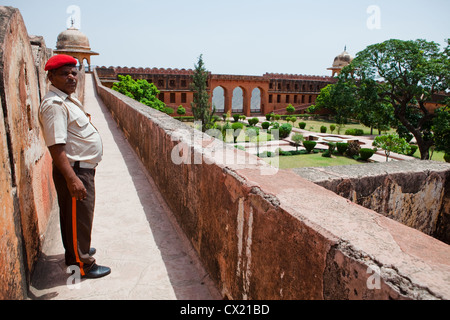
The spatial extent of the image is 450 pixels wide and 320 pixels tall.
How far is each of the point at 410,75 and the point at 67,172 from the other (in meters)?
18.1

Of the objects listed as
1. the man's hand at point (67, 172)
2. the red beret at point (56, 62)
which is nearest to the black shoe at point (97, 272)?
the man's hand at point (67, 172)

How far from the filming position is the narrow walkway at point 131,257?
193 cm

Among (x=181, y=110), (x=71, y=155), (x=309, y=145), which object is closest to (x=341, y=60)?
(x=181, y=110)

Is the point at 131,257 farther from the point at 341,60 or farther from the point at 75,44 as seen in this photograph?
the point at 341,60

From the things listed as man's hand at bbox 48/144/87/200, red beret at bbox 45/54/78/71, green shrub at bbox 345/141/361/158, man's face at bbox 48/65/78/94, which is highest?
red beret at bbox 45/54/78/71

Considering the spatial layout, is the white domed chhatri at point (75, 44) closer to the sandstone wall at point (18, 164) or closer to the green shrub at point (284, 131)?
the green shrub at point (284, 131)

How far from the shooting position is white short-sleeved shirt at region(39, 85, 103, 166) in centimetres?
174

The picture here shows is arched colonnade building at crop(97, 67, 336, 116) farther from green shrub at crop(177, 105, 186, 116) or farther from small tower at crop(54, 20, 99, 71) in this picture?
small tower at crop(54, 20, 99, 71)

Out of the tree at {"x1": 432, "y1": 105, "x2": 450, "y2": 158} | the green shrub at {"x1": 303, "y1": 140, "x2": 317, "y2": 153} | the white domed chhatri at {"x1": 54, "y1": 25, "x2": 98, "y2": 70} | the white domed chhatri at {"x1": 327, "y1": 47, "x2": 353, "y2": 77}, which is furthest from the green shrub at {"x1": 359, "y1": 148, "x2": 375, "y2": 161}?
the white domed chhatri at {"x1": 327, "y1": 47, "x2": 353, "y2": 77}

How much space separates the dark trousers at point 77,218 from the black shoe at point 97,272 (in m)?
0.02

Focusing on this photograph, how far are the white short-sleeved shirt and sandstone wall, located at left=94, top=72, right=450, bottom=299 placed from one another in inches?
25.5
